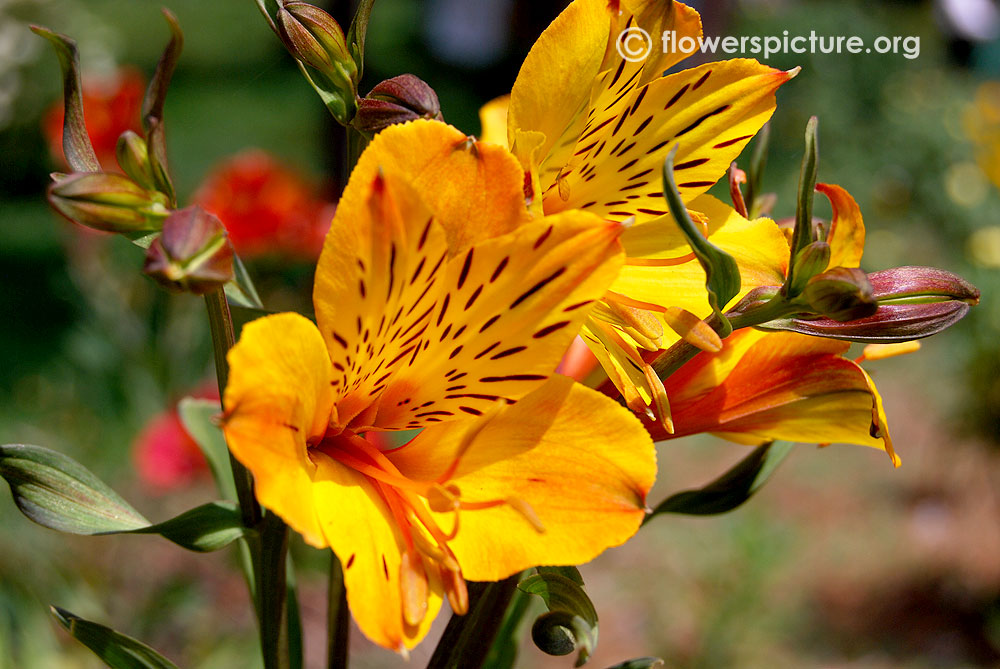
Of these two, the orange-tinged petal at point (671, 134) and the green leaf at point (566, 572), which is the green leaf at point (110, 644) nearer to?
the green leaf at point (566, 572)

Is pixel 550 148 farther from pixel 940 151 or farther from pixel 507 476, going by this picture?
pixel 940 151

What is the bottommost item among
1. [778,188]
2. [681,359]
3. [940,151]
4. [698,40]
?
[778,188]

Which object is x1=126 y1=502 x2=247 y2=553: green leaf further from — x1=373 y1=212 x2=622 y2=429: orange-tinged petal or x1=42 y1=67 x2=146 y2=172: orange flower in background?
x1=42 y1=67 x2=146 y2=172: orange flower in background

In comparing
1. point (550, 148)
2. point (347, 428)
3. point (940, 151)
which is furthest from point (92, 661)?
point (940, 151)

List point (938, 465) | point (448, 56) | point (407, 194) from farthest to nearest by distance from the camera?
point (448, 56) < point (938, 465) < point (407, 194)

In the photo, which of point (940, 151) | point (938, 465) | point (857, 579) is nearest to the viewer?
point (857, 579)

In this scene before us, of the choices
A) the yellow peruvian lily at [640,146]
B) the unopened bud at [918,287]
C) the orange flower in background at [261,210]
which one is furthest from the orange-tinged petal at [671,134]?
the orange flower in background at [261,210]

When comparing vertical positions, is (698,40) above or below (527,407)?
above
